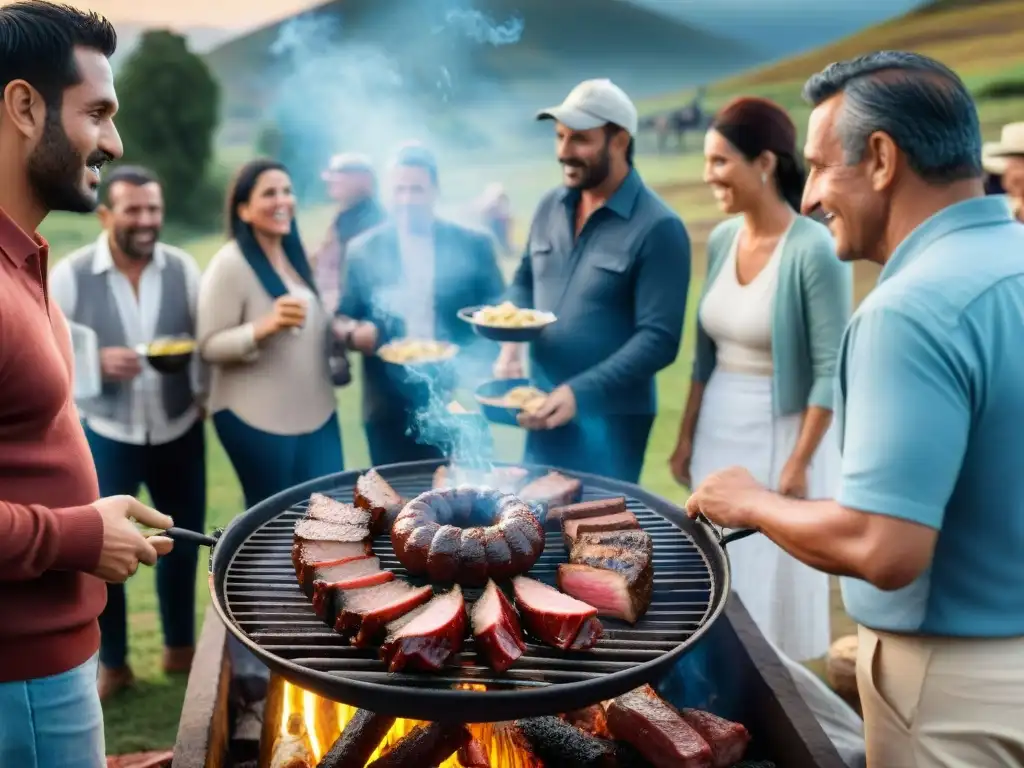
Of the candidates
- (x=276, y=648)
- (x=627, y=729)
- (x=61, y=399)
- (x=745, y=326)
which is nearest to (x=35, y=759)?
(x=276, y=648)

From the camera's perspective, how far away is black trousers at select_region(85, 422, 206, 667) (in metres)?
5.07

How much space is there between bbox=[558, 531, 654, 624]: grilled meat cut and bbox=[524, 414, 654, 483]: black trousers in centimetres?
223

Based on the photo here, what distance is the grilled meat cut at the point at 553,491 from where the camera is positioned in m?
3.32

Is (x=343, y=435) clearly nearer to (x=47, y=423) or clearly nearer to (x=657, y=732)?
(x=657, y=732)

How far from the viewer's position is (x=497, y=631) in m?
2.33

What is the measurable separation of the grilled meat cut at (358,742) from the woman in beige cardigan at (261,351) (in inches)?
99.0

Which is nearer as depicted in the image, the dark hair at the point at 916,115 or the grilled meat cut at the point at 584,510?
the dark hair at the point at 916,115

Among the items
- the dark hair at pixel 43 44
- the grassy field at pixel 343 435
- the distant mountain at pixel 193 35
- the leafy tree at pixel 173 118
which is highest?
the distant mountain at pixel 193 35

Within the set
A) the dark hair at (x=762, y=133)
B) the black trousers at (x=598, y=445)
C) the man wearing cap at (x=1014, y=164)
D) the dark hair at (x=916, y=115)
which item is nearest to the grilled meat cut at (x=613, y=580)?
the dark hair at (x=916, y=115)

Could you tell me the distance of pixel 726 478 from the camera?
2.72m

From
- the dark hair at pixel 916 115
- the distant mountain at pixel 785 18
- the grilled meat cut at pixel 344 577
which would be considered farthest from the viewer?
the distant mountain at pixel 785 18

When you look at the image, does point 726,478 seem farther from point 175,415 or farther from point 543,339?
point 175,415

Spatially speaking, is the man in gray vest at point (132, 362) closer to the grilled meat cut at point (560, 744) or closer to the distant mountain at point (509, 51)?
the distant mountain at point (509, 51)

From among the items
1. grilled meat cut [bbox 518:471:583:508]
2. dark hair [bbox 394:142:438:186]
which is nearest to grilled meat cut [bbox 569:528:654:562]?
grilled meat cut [bbox 518:471:583:508]
